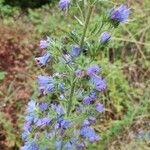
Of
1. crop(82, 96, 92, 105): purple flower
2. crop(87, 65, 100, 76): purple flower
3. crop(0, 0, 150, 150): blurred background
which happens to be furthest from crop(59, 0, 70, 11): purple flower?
crop(0, 0, 150, 150): blurred background

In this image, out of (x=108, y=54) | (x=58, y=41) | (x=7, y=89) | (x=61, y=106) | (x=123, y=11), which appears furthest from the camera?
(x=108, y=54)

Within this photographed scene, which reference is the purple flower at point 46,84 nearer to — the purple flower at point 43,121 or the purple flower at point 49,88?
the purple flower at point 49,88

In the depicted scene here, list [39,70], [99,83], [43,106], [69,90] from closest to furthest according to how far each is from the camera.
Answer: [99,83], [69,90], [43,106], [39,70]

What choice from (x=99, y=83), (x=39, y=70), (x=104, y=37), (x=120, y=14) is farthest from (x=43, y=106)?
(x=39, y=70)

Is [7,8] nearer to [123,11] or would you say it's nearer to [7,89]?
[7,89]

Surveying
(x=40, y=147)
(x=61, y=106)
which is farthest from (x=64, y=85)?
(x=40, y=147)

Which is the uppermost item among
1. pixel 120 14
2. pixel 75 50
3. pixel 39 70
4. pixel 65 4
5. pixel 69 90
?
pixel 65 4

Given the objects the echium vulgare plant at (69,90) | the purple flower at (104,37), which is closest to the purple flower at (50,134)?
the echium vulgare plant at (69,90)

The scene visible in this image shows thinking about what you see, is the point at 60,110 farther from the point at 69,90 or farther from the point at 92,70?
the point at 92,70
